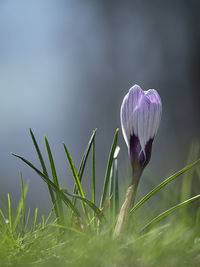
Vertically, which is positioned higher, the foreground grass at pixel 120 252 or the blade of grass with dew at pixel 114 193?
the foreground grass at pixel 120 252

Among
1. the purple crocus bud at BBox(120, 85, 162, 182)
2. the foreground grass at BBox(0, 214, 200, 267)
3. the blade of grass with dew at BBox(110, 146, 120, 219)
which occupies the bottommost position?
the blade of grass with dew at BBox(110, 146, 120, 219)

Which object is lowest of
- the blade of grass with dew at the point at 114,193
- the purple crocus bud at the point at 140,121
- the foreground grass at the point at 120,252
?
the blade of grass with dew at the point at 114,193

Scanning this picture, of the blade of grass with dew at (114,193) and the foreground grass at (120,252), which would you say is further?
the blade of grass with dew at (114,193)

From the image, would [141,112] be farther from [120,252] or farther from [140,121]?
[120,252]

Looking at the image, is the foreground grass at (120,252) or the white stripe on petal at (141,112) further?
the white stripe on petal at (141,112)

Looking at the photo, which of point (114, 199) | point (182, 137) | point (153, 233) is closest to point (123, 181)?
point (114, 199)

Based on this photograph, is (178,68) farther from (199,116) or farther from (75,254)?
(75,254)

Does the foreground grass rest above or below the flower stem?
above

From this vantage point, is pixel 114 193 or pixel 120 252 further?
pixel 114 193

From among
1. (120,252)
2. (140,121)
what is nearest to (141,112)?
(140,121)
